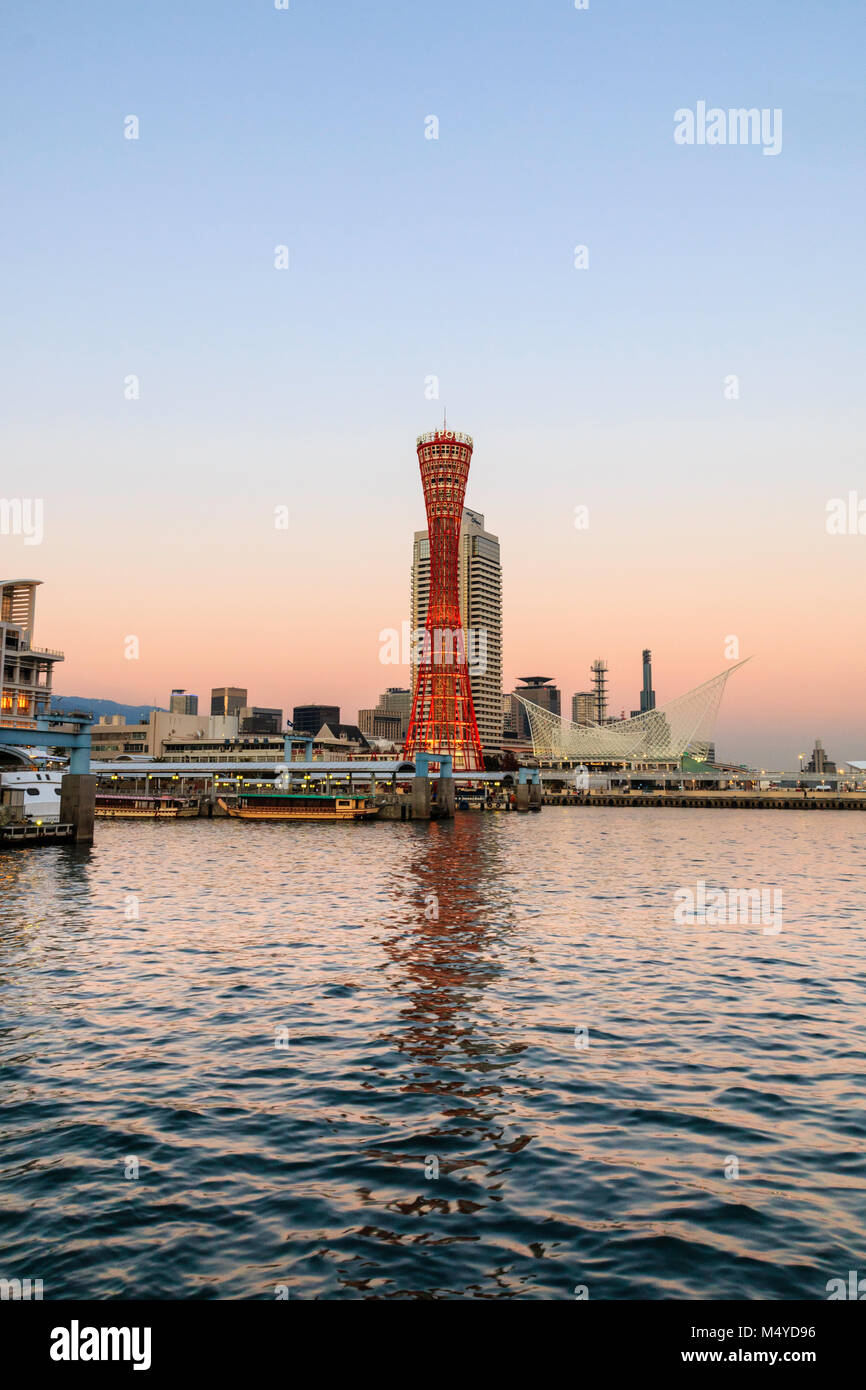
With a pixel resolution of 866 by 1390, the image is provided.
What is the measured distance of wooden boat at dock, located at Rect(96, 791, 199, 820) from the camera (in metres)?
118

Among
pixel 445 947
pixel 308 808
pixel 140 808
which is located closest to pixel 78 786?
pixel 445 947

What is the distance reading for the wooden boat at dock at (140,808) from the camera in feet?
388

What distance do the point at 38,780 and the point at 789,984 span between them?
6638cm

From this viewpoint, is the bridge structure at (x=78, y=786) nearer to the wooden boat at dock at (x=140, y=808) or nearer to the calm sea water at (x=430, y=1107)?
the calm sea water at (x=430, y=1107)

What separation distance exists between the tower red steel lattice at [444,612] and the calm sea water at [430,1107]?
4418 inches

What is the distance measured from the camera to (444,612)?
150 meters

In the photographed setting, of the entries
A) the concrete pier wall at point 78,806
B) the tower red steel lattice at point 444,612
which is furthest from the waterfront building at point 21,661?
the concrete pier wall at point 78,806

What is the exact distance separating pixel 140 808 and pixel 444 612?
187 ft

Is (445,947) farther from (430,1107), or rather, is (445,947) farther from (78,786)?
(78,786)

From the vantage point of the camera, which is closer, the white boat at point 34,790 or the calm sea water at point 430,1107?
the calm sea water at point 430,1107

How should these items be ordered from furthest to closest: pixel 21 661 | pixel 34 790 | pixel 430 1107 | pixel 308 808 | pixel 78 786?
pixel 21 661
pixel 308 808
pixel 34 790
pixel 78 786
pixel 430 1107

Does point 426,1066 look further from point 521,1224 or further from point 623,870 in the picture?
point 623,870

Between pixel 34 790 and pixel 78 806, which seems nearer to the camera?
pixel 78 806

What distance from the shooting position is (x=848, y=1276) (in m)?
9.21
